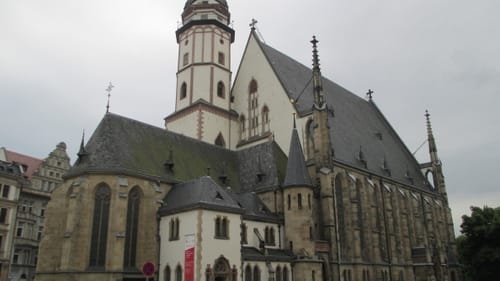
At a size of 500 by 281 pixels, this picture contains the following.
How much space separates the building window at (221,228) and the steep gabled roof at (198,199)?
0.68m

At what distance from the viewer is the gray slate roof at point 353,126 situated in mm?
44438

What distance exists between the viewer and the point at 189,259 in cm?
2766

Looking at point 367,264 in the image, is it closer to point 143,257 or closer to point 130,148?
point 143,257

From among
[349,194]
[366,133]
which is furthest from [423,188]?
[349,194]

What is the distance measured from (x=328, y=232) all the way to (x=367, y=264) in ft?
21.4

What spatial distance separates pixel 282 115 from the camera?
140 ft

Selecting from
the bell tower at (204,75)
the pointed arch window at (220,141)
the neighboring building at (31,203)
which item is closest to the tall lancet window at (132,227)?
the bell tower at (204,75)

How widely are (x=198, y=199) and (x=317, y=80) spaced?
17.3 meters

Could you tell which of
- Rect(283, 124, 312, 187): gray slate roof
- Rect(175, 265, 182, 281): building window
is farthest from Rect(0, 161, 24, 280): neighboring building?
Rect(283, 124, 312, 187): gray slate roof

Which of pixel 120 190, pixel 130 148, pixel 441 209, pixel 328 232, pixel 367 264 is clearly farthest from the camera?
pixel 441 209

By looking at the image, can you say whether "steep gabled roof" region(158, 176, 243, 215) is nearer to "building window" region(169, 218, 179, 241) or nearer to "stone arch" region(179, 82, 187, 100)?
"building window" region(169, 218, 179, 241)

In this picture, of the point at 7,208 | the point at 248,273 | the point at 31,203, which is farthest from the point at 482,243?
the point at 31,203

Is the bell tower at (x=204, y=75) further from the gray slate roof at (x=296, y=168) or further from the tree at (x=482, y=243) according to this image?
the tree at (x=482, y=243)

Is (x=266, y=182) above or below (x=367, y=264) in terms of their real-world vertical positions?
above
